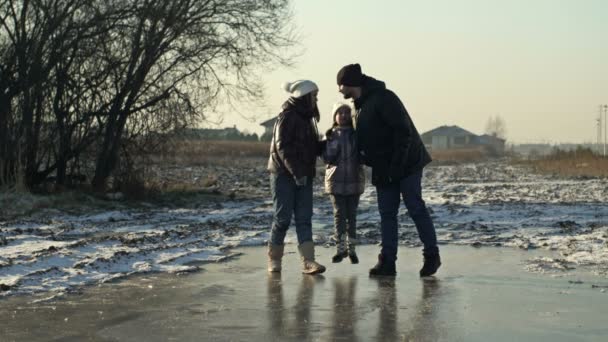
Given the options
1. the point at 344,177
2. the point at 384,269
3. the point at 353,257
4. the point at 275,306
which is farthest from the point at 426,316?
the point at 344,177

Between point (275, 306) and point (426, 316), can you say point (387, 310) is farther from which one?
point (275, 306)

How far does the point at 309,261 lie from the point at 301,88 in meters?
1.61

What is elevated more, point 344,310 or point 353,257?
point 353,257

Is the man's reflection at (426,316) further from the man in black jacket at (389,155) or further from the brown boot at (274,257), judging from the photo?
the brown boot at (274,257)

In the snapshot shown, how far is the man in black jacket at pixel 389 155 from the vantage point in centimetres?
848

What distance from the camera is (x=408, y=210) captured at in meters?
8.57

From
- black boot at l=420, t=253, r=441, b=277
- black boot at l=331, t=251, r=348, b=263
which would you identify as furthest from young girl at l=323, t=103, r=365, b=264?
black boot at l=420, t=253, r=441, b=277

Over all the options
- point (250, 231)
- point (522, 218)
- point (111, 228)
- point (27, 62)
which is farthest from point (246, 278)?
point (27, 62)

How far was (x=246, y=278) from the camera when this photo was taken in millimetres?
8375

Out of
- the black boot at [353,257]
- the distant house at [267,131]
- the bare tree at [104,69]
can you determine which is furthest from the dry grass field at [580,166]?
the distant house at [267,131]

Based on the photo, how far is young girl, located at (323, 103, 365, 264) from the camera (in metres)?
9.24

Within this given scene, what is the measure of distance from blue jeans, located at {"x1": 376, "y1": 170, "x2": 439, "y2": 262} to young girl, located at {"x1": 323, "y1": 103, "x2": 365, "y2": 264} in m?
0.61

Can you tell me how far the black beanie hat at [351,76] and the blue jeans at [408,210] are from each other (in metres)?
0.99

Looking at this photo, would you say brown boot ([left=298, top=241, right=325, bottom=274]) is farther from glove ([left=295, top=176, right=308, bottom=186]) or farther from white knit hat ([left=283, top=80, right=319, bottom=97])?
white knit hat ([left=283, top=80, right=319, bottom=97])
